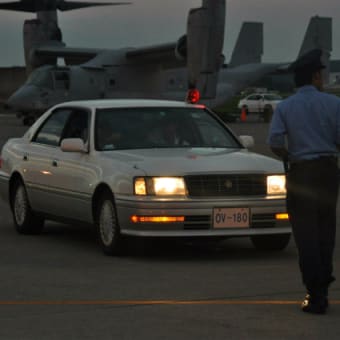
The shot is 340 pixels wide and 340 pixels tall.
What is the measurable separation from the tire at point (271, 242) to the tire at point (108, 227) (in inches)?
53.9

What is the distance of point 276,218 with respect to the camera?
10.9m

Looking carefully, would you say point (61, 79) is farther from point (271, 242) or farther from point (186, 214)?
point (186, 214)

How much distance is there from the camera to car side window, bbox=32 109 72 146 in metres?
12.8

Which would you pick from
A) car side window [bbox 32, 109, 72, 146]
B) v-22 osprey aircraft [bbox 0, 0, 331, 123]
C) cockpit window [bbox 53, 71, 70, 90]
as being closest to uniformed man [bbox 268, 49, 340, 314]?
car side window [bbox 32, 109, 72, 146]

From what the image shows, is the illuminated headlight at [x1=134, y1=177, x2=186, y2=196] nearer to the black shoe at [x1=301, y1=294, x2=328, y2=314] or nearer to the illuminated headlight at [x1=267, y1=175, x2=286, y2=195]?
the illuminated headlight at [x1=267, y1=175, x2=286, y2=195]

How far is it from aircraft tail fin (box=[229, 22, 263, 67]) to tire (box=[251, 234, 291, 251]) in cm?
6206

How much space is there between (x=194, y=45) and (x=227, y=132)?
30.3 meters

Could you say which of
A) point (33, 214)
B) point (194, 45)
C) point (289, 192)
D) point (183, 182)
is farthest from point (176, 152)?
point (194, 45)

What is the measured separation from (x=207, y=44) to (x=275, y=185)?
31473mm

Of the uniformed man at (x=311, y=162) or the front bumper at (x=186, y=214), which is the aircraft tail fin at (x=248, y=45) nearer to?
the front bumper at (x=186, y=214)

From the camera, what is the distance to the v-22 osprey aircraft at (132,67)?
42094 mm

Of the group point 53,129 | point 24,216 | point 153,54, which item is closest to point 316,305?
point 24,216

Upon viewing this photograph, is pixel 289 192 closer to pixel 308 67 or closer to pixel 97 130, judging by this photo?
pixel 308 67

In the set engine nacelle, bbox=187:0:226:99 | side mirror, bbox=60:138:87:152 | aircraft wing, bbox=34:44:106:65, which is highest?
side mirror, bbox=60:138:87:152
